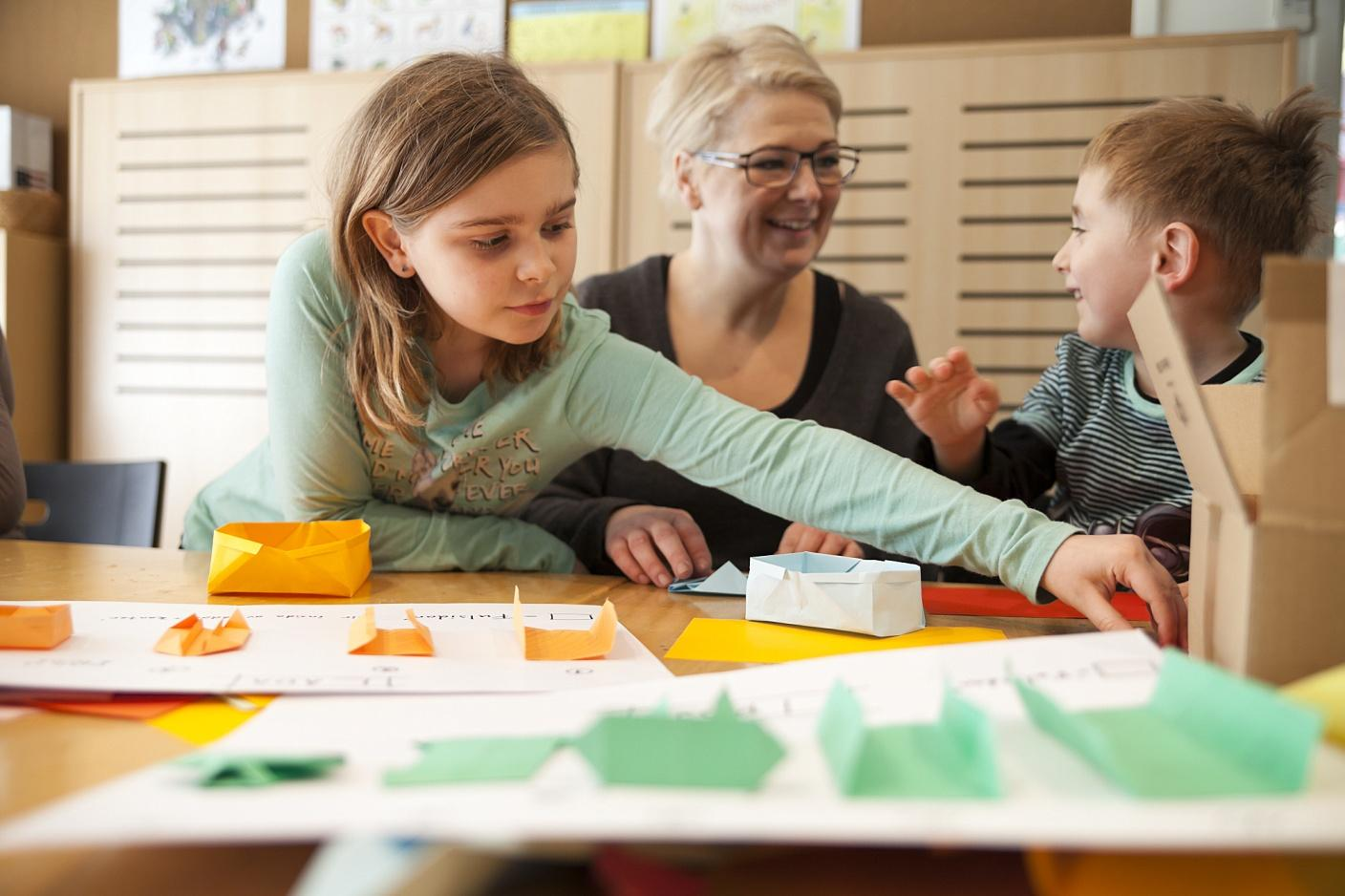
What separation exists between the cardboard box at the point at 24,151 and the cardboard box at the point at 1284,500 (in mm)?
3468

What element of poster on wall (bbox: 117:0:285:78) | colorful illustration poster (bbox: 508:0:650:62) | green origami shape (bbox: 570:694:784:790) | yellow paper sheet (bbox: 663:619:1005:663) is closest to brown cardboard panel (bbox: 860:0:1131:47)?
colorful illustration poster (bbox: 508:0:650:62)

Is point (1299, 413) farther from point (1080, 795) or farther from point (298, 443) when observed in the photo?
point (298, 443)

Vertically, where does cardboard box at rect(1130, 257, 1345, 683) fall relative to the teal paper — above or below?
above

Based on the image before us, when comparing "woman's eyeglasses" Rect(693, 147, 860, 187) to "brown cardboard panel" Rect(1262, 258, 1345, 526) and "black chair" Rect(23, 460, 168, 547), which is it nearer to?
"black chair" Rect(23, 460, 168, 547)

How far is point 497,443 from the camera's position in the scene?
1.04 m

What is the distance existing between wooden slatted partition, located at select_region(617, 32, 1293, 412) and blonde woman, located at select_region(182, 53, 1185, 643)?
5.38 ft

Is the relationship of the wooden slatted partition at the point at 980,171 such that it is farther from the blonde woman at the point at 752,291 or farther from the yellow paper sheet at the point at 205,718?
the yellow paper sheet at the point at 205,718

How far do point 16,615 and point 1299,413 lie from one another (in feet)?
2.29

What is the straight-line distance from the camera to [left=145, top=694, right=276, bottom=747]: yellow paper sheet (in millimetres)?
486

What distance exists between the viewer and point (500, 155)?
0.94m

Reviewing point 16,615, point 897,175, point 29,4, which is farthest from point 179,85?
point 16,615

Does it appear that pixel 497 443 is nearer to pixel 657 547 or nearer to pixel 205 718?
pixel 657 547

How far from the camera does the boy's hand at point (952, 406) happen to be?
1.01 metres

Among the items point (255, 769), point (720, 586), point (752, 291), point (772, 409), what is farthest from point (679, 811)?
point (752, 291)
